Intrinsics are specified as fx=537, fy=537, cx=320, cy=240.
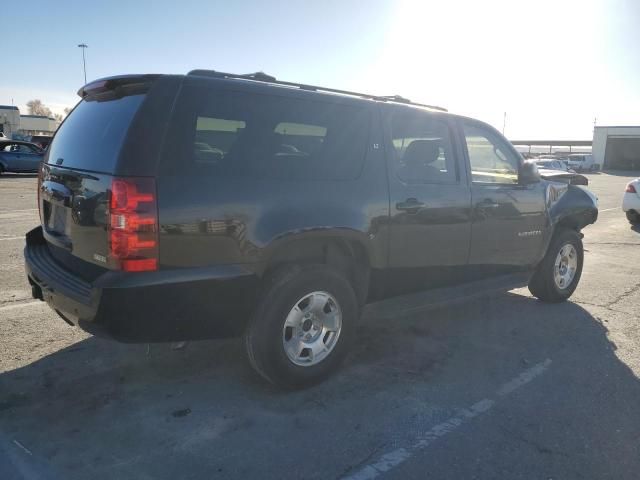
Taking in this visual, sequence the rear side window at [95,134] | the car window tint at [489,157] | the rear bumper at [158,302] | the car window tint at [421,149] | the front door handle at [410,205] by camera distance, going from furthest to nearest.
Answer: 1. the car window tint at [489,157]
2. the car window tint at [421,149]
3. the front door handle at [410,205]
4. the rear side window at [95,134]
5. the rear bumper at [158,302]

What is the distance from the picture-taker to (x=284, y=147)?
11.1 ft

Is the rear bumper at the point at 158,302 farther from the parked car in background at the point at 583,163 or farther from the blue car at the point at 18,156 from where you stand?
the parked car in background at the point at 583,163

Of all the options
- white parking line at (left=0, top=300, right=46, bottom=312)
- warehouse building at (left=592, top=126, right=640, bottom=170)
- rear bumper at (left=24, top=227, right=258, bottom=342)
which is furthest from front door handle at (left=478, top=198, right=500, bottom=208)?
warehouse building at (left=592, top=126, right=640, bottom=170)

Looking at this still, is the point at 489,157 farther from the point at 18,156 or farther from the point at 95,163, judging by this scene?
the point at 18,156

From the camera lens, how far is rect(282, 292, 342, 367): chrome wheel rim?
11.4 feet

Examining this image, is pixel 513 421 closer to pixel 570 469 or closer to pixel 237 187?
pixel 570 469

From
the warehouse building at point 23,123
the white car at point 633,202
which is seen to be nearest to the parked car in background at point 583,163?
the white car at point 633,202

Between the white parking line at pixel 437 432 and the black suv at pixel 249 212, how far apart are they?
2.86 feet

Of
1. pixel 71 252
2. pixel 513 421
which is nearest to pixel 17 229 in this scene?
pixel 71 252

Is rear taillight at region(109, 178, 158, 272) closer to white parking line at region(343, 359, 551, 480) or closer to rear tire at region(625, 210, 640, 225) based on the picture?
white parking line at region(343, 359, 551, 480)

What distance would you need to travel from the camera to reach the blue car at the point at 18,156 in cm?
2275

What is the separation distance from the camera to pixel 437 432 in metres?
3.07

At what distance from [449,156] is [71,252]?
2956mm

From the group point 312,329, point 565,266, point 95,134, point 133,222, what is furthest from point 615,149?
point 133,222
